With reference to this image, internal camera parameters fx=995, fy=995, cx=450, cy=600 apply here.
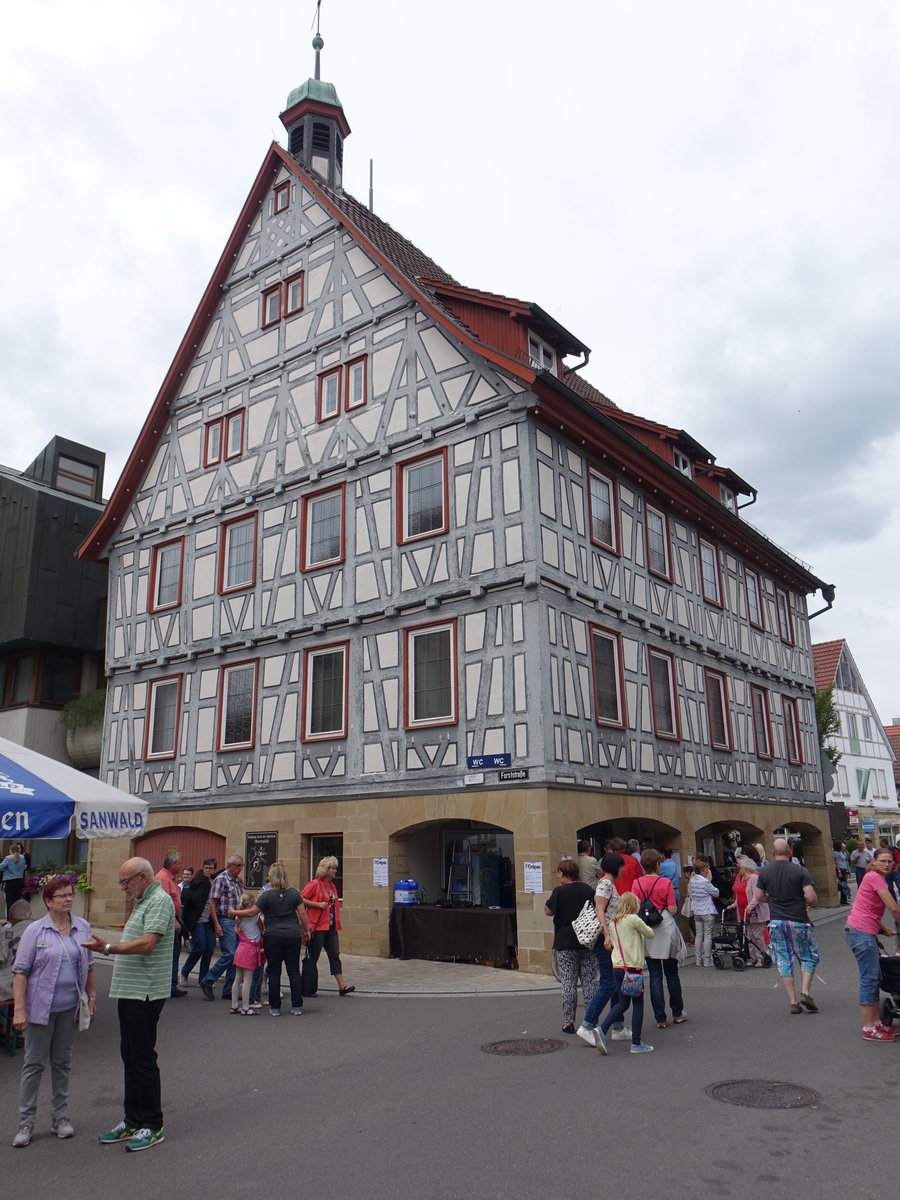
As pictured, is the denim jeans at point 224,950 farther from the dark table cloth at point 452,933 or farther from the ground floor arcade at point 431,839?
the ground floor arcade at point 431,839

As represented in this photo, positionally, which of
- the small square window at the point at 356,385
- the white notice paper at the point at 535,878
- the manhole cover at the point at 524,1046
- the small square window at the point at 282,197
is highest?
the small square window at the point at 282,197

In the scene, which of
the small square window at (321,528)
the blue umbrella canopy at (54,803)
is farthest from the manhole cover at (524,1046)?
the small square window at (321,528)

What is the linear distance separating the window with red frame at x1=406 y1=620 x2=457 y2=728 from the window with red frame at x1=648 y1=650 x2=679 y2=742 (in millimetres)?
4670

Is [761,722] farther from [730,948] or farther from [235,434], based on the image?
[235,434]

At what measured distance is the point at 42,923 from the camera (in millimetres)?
6848

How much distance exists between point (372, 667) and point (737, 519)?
10.8 meters

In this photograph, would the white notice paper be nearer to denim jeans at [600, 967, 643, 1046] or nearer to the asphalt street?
the asphalt street

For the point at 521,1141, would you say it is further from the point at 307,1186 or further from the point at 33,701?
the point at 33,701

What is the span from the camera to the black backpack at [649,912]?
9430mm

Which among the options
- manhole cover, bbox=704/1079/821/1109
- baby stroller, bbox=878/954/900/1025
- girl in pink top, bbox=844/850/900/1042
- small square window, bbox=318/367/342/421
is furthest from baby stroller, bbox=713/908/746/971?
small square window, bbox=318/367/342/421

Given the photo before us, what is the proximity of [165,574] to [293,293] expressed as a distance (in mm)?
6831

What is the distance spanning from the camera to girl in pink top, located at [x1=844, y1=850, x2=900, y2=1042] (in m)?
8.75

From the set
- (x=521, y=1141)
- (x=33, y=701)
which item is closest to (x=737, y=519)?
(x=33, y=701)

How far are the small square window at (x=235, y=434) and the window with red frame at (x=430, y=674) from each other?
273 inches
